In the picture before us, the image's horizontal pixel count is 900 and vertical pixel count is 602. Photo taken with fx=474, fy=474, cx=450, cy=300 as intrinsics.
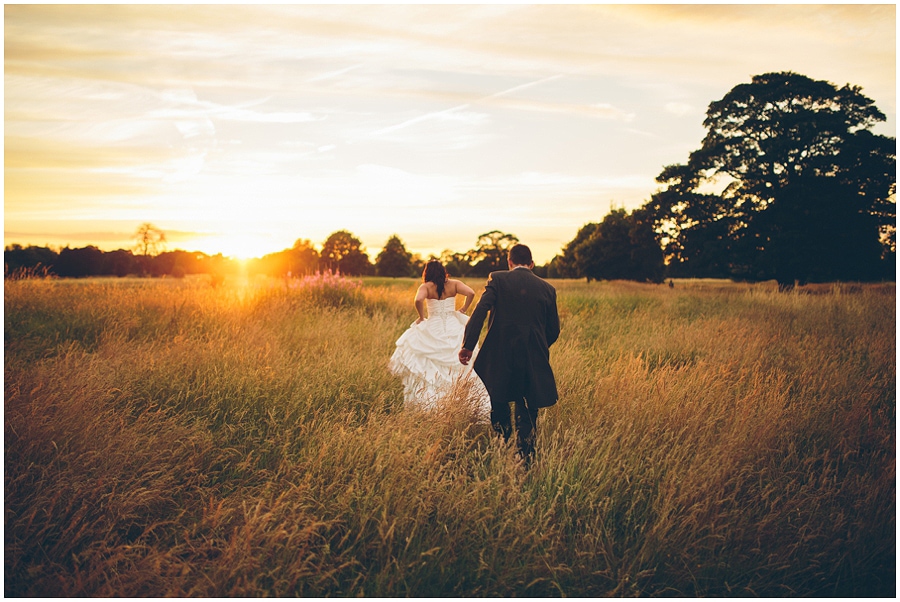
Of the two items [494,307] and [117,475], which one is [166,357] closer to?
[117,475]

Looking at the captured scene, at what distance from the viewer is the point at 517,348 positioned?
162 inches

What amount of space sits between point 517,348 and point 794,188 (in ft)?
77.3

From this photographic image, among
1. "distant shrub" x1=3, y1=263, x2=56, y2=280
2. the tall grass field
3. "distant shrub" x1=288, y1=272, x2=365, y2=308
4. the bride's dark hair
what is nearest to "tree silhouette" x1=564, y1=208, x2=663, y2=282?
"distant shrub" x1=288, y1=272, x2=365, y2=308

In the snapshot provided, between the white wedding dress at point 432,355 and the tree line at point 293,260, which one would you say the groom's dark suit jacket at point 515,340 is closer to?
the white wedding dress at point 432,355

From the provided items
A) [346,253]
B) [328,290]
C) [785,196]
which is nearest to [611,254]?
[785,196]

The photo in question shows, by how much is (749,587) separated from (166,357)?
624cm

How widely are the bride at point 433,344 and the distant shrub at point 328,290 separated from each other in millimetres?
6239

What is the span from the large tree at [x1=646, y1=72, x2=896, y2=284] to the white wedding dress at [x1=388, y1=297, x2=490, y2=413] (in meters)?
20.9

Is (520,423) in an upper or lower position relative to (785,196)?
lower

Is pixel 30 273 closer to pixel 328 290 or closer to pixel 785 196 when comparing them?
pixel 328 290

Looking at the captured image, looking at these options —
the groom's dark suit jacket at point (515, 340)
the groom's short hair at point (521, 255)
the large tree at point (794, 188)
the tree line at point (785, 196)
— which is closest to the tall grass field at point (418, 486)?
the groom's dark suit jacket at point (515, 340)

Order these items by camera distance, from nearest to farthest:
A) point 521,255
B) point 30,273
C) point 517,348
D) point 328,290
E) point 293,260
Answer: point 517,348, point 521,255, point 30,273, point 328,290, point 293,260

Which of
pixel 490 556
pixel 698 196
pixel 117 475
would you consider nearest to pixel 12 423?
pixel 117 475

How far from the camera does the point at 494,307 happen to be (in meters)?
4.20
